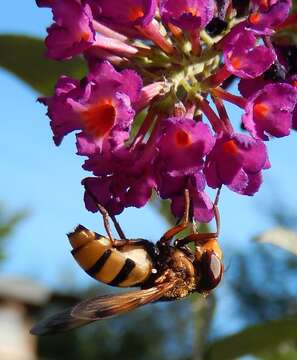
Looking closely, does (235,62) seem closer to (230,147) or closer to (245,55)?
(245,55)

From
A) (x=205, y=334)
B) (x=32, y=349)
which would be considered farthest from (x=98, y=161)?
(x=32, y=349)

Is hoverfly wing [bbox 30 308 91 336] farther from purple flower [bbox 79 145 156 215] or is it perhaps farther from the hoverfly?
purple flower [bbox 79 145 156 215]

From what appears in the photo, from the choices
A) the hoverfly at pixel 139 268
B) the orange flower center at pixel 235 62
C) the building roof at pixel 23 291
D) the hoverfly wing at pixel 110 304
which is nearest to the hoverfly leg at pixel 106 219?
the hoverfly at pixel 139 268

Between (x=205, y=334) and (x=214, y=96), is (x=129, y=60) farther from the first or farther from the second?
(x=205, y=334)

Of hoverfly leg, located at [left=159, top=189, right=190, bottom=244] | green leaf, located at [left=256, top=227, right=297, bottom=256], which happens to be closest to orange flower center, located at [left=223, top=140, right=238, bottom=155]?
hoverfly leg, located at [left=159, top=189, right=190, bottom=244]

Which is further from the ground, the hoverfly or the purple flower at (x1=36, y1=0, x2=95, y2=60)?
the purple flower at (x1=36, y1=0, x2=95, y2=60)

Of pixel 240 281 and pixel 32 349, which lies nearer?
→ pixel 32 349
